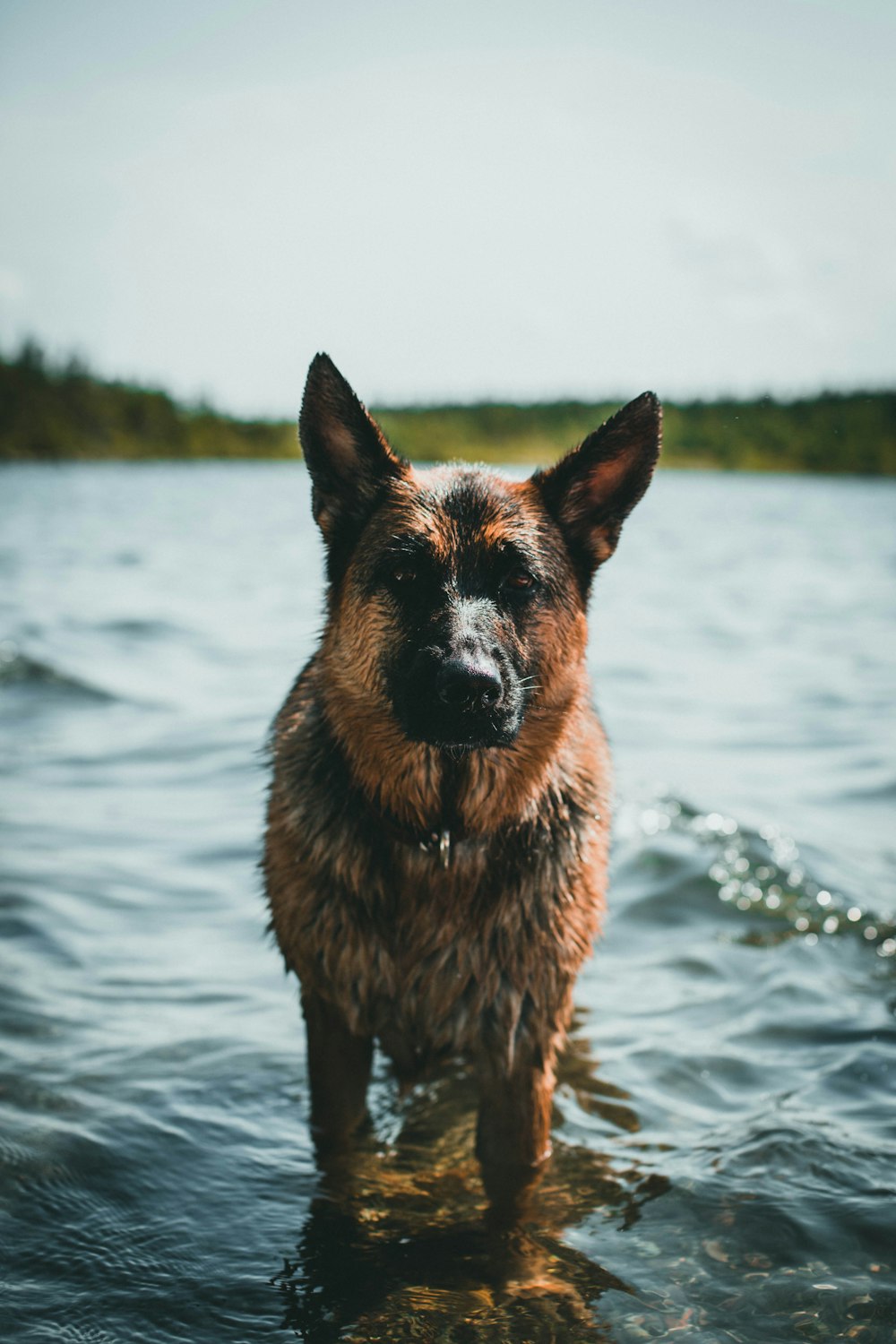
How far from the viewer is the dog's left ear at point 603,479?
379 centimetres

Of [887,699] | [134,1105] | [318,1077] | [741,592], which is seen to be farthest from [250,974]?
[741,592]

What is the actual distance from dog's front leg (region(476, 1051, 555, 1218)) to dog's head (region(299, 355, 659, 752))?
1.11 m

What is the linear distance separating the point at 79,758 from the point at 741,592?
15.9 metres

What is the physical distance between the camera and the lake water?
3426 millimetres

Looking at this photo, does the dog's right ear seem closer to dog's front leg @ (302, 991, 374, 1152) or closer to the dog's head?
the dog's head

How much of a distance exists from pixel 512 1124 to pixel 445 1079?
122cm

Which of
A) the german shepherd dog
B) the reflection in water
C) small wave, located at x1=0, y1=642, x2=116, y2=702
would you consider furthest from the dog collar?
small wave, located at x1=0, y1=642, x2=116, y2=702

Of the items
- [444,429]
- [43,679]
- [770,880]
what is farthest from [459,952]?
[444,429]

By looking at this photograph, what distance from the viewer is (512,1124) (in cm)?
377

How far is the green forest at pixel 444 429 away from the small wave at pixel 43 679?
7419 cm

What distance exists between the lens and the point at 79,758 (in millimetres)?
9125

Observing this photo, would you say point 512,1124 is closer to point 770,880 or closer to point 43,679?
point 770,880

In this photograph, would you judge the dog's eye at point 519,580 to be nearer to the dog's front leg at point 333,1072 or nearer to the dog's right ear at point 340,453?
the dog's right ear at point 340,453

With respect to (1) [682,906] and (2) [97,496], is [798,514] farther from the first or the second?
(1) [682,906]
